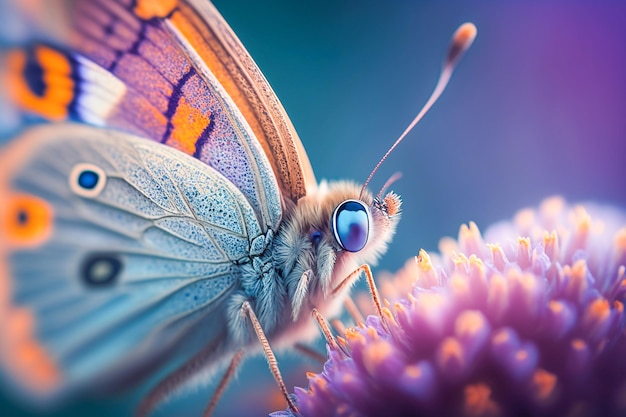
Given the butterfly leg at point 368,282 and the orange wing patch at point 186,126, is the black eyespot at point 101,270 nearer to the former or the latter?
Answer: the orange wing patch at point 186,126

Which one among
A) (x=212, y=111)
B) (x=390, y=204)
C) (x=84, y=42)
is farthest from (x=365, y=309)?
(x=84, y=42)

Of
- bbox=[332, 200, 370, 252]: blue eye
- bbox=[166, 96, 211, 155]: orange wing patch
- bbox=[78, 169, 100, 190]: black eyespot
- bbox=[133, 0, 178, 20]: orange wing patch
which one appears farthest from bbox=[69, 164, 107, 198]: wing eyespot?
bbox=[332, 200, 370, 252]: blue eye

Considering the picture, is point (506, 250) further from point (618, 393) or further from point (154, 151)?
point (154, 151)

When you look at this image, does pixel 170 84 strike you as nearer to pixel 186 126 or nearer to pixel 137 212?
pixel 186 126

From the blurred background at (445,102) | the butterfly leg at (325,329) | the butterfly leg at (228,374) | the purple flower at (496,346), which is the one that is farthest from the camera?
the blurred background at (445,102)

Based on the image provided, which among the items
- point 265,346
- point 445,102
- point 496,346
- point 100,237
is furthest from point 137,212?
point 445,102

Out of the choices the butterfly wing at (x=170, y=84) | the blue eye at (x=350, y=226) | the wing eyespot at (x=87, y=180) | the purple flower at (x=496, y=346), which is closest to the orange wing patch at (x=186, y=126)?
the butterfly wing at (x=170, y=84)

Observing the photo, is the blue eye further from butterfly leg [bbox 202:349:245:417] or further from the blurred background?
the blurred background
